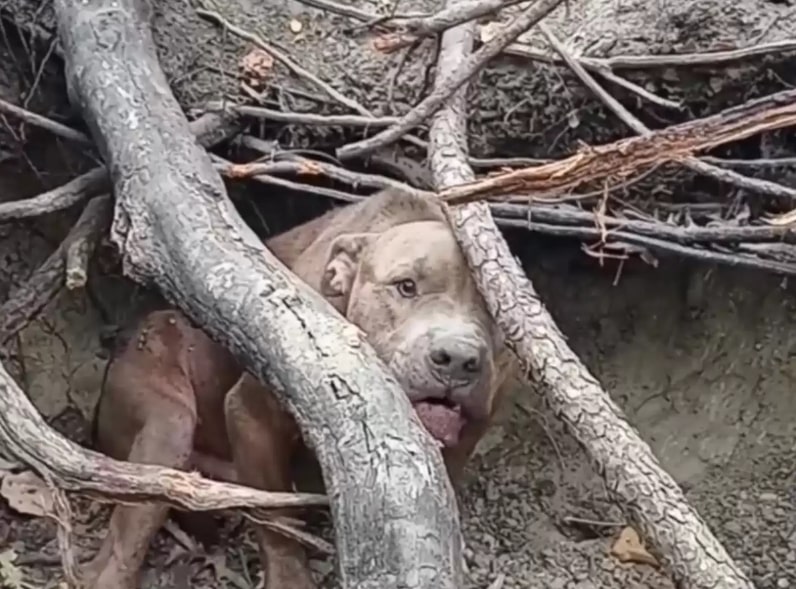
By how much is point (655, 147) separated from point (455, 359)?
720mm

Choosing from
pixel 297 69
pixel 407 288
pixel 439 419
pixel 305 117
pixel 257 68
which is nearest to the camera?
pixel 439 419

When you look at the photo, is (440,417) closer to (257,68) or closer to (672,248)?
(672,248)

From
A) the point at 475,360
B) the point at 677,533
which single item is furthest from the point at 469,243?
the point at 677,533

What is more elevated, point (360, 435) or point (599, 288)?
point (360, 435)

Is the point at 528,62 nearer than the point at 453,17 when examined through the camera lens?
No

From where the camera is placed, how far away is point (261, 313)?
9.49 ft

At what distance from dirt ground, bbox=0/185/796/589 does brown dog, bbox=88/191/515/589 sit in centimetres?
22

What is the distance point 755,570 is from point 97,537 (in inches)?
67.7

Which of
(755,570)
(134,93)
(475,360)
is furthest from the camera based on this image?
(755,570)

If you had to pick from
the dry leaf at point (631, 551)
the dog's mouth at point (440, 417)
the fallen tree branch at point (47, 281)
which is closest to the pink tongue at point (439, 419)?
the dog's mouth at point (440, 417)

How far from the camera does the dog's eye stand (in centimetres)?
358

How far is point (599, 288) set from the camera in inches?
176

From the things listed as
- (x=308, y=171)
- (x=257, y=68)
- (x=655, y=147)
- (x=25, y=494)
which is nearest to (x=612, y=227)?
(x=308, y=171)

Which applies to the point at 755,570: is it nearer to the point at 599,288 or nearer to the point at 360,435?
the point at 599,288
